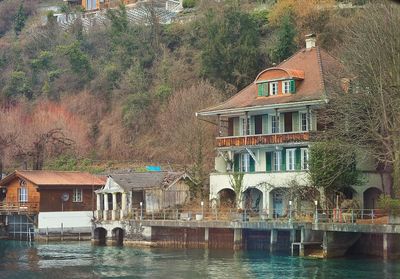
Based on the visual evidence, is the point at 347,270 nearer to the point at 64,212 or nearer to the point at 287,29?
the point at 64,212

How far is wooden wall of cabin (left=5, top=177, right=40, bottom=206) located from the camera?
223 ft

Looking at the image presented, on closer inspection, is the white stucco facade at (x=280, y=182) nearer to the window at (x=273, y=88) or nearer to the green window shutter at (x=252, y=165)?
the green window shutter at (x=252, y=165)

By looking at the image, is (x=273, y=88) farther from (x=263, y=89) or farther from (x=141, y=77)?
(x=141, y=77)

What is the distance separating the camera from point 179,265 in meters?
45.4

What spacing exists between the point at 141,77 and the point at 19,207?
29460mm

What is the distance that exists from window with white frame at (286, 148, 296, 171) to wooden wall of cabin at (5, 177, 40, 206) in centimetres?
2240

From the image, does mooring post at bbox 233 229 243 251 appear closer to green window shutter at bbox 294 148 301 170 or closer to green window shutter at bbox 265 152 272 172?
green window shutter at bbox 294 148 301 170

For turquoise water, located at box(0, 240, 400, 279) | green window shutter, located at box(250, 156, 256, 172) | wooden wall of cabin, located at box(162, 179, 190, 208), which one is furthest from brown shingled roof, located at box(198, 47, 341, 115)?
turquoise water, located at box(0, 240, 400, 279)

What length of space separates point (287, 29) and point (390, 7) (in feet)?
83.5

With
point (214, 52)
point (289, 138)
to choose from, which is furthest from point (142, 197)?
point (214, 52)

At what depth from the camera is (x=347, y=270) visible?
138ft

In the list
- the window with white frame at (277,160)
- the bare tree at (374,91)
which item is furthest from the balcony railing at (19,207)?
the bare tree at (374,91)

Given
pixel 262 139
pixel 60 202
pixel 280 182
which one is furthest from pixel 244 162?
pixel 60 202

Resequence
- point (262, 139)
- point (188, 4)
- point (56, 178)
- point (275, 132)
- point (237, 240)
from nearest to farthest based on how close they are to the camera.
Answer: point (237, 240) < point (262, 139) < point (275, 132) < point (56, 178) < point (188, 4)
